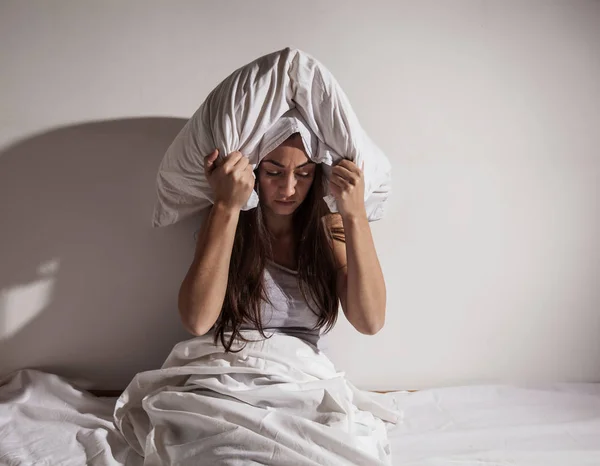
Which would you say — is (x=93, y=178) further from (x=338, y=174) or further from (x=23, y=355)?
(x=338, y=174)

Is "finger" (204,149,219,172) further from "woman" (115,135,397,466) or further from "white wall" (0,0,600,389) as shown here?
"white wall" (0,0,600,389)

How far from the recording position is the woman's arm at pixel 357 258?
3.57ft

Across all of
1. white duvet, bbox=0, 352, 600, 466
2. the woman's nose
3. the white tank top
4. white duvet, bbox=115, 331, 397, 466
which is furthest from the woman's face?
white duvet, bbox=0, 352, 600, 466

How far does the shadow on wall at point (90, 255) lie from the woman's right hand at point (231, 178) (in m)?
0.34

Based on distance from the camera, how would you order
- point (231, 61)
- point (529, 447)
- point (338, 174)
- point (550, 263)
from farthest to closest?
point (550, 263)
point (231, 61)
point (529, 447)
point (338, 174)

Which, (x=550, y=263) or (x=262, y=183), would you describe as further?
(x=550, y=263)

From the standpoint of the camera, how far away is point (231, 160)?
1.04 meters

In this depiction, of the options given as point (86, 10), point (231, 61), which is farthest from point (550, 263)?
point (86, 10)

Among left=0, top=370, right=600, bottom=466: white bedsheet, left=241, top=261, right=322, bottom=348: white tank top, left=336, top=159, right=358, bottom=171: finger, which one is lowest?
left=0, top=370, right=600, bottom=466: white bedsheet

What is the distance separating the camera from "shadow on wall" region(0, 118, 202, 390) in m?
1.34

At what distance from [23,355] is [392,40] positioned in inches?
47.6

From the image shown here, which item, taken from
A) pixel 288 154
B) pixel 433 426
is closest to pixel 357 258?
pixel 288 154

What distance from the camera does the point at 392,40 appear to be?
1.37 m

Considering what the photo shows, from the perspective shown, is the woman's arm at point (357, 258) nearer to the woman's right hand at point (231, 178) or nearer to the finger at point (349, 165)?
the finger at point (349, 165)
